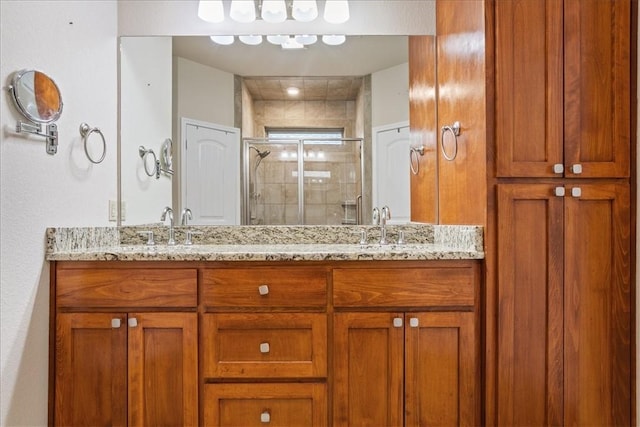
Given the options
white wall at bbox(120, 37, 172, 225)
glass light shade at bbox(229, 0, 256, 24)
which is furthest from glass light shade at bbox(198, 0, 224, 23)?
white wall at bbox(120, 37, 172, 225)

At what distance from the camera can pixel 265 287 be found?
1.53 metres

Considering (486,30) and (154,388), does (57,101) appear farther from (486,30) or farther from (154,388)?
(486,30)

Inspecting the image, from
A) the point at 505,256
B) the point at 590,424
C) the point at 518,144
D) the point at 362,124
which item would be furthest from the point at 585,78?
the point at 590,424

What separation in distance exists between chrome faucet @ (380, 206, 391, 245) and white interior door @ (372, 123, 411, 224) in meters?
0.02

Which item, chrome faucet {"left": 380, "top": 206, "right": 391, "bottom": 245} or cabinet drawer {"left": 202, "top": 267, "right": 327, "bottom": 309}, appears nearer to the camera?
Answer: cabinet drawer {"left": 202, "top": 267, "right": 327, "bottom": 309}

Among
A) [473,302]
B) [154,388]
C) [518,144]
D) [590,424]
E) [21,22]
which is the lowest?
[590,424]

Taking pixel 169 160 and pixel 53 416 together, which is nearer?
pixel 53 416

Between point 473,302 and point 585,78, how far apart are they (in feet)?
3.24

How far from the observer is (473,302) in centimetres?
155

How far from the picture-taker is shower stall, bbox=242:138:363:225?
6.71 ft

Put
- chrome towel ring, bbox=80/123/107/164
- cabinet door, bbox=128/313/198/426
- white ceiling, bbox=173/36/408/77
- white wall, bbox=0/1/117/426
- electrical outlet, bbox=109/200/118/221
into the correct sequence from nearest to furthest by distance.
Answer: white wall, bbox=0/1/117/426, cabinet door, bbox=128/313/198/426, chrome towel ring, bbox=80/123/107/164, electrical outlet, bbox=109/200/118/221, white ceiling, bbox=173/36/408/77

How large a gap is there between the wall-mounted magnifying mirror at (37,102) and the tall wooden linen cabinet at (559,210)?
68.1 inches

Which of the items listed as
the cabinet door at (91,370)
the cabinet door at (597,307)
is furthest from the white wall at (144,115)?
the cabinet door at (597,307)

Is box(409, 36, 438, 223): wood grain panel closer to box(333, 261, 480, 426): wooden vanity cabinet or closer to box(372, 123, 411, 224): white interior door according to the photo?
box(372, 123, 411, 224): white interior door
